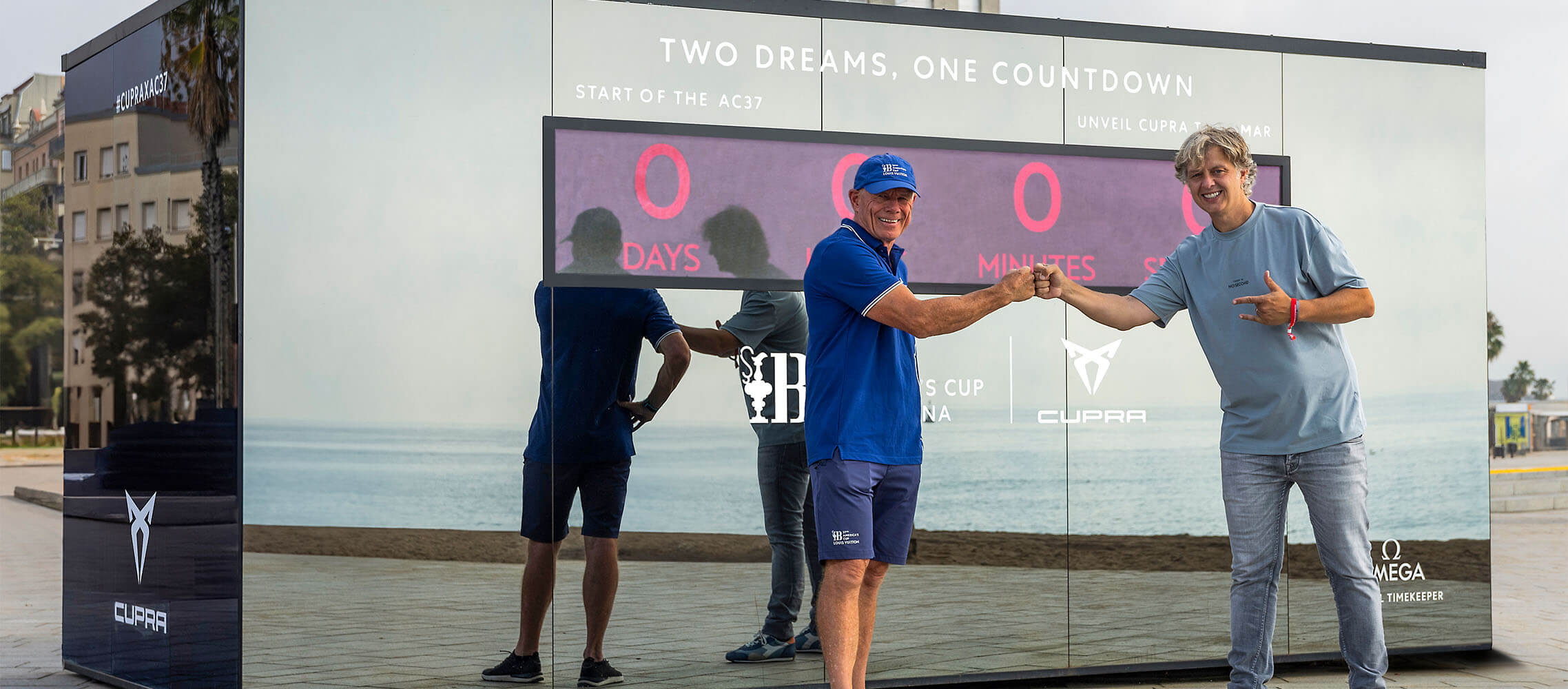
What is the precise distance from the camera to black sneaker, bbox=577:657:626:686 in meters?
4.52

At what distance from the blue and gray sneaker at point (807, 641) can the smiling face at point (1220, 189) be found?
199 centimetres

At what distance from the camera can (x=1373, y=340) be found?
545 centimetres

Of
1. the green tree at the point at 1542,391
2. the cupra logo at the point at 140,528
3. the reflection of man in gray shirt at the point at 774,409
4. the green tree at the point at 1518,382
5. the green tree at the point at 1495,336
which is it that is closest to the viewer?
the reflection of man in gray shirt at the point at 774,409

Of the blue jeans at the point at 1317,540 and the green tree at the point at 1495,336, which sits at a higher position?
the green tree at the point at 1495,336

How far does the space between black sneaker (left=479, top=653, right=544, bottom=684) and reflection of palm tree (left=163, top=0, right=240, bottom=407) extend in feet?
4.11

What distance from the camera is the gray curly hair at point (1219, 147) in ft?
12.5

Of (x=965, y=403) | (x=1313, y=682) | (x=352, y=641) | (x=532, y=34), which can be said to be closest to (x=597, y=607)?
(x=352, y=641)

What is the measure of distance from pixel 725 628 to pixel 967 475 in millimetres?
1063

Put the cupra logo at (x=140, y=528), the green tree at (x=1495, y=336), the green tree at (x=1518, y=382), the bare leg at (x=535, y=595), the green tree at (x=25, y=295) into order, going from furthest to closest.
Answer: the green tree at (x=1495, y=336), the green tree at (x=1518, y=382), the green tree at (x=25, y=295), the cupra logo at (x=140, y=528), the bare leg at (x=535, y=595)

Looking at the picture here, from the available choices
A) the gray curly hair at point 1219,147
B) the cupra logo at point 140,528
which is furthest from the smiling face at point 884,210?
the cupra logo at point 140,528

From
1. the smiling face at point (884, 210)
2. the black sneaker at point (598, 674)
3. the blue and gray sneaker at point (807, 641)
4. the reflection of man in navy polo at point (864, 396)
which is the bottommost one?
the black sneaker at point (598, 674)

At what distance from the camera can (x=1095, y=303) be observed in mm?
4051

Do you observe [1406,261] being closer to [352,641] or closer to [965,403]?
[965,403]

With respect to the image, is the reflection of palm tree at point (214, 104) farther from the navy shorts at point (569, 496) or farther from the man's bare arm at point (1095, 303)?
the man's bare arm at point (1095, 303)
